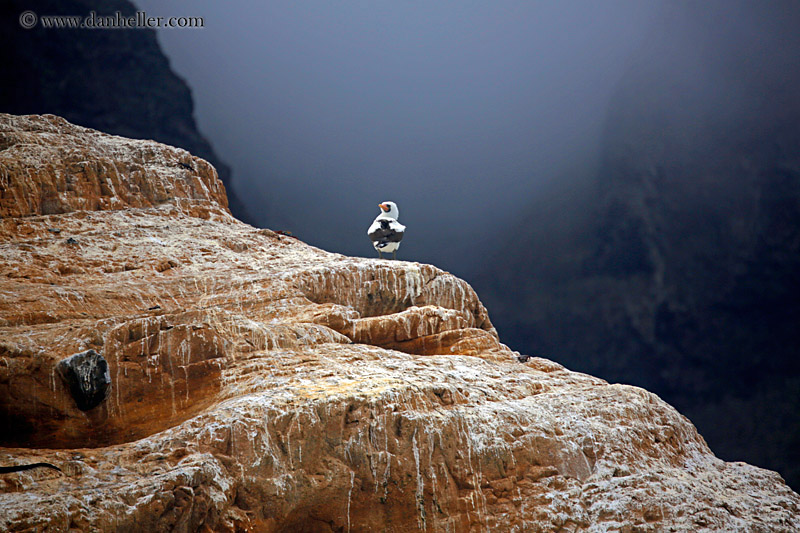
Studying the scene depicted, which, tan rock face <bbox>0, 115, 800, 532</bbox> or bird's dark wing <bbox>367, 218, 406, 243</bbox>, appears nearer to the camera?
tan rock face <bbox>0, 115, 800, 532</bbox>

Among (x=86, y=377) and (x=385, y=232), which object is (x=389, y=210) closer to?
(x=385, y=232)

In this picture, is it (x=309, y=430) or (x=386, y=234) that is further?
(x=386, y=234)

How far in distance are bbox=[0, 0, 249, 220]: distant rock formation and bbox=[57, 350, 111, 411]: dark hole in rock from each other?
1723cm

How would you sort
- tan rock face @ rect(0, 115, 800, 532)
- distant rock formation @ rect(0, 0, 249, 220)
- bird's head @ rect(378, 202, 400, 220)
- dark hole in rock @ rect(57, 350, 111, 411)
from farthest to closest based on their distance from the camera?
distant rock formation @ rect(0, 0, 249, 220) < bird's head @ rect(378, 202, 400, 220) < dark hole in rock @ rect(57, 350, 111, 411) < tan rock face @ rect(0, 115, 800, 532)

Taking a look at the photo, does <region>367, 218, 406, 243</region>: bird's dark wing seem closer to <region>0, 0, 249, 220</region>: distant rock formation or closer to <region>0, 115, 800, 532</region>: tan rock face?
<region>0, 115, 800, 532</region>: tan rock face

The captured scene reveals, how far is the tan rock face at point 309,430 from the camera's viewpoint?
7.67m

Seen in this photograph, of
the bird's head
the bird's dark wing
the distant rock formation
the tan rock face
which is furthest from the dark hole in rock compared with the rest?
the distant rock formation

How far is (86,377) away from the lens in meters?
8.88

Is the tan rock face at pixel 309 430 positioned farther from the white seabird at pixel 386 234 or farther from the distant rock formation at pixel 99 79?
the distant rock formation at pixel 99 79

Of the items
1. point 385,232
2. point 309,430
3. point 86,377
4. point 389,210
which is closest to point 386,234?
point 385,232

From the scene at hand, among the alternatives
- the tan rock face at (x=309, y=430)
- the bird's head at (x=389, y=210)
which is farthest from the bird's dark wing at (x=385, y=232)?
the tan rock face at (x=309, y=430)

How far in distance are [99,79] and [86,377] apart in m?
19.7

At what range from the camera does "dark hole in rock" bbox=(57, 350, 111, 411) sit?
883 centimetres

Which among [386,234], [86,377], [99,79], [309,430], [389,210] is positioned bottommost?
[309,430]
